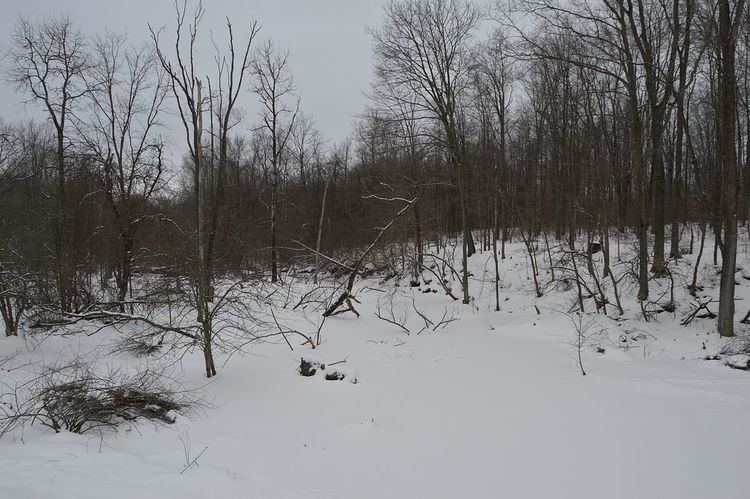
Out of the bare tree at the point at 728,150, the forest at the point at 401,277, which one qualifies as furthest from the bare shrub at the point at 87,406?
the bare tree at the point at 728,150

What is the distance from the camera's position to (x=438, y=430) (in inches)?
247

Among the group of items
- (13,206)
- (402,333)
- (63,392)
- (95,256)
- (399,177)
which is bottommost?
(402,333)

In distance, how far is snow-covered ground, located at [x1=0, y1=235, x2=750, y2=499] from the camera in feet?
15.0

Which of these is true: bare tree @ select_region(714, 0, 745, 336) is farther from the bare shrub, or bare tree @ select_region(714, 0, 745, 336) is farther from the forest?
the bare shrub

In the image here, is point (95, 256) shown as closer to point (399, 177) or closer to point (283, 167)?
point (399, 177)

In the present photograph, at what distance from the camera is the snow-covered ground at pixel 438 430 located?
4578 mm

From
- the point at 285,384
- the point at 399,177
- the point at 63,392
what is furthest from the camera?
the point at 399,177

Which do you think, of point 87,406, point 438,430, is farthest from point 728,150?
point 87,406

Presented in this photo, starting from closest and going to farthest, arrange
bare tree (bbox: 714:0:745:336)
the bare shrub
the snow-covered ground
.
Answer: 1. the snow-covered ground
2. the bare shrub
3. bare tree (bbox: 714:0:745:336)

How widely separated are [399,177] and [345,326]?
11.1m

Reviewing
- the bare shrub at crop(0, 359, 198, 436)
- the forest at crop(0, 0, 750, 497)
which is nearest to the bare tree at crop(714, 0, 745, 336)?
the forest at crop(0, 0, 750, 497)

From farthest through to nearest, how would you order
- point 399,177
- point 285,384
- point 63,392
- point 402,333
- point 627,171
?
point 399,177 → point 627,171 → point 402,333 → point 285,384 → point 63,392

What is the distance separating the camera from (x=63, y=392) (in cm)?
567

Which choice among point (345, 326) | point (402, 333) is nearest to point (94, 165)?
point (345, 326)
